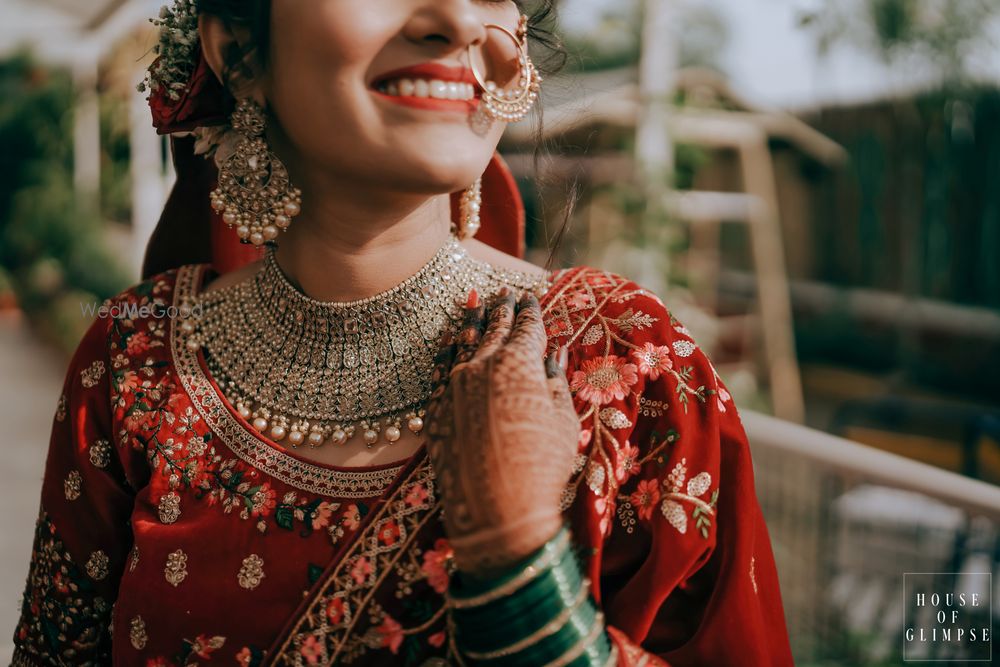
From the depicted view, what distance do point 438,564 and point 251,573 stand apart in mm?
251

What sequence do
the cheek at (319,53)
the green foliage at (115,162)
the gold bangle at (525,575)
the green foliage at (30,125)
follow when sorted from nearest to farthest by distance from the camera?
1. the gold bangle at (525,575)
2. the cheek at (319,53)
3. the green foliage at (115,162)
4. the green foliage at (30,125)

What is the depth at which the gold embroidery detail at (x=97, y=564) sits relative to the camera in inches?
51.5

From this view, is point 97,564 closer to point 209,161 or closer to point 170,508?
point 170,508

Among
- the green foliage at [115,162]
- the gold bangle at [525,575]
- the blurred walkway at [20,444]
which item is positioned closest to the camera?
the gold bangle at [525,575]

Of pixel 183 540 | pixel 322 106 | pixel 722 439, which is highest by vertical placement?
pixel 322 106

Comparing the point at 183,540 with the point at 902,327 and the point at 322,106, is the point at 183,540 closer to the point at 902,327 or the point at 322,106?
the point at 322,106

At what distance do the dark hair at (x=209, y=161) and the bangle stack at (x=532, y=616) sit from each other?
0.53 meters

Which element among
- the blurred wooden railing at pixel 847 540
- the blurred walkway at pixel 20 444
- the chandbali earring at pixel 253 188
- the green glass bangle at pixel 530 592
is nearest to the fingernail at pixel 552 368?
the green glass bangle at pixel 530 592

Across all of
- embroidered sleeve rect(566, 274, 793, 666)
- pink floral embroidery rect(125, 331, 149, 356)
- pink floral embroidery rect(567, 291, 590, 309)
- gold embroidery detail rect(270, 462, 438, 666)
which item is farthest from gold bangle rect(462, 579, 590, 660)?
pink floral embroidery rect(125, 331, 149, 356)

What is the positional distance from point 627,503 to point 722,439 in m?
0.15

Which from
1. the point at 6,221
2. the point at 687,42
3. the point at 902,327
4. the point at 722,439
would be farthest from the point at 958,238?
the point at 687,42

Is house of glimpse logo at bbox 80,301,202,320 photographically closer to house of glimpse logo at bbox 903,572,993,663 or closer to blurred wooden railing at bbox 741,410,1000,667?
blurred wooden railing at bbox 741,410,1000,667

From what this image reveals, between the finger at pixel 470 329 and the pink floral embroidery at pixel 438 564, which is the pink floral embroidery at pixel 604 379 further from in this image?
the pink floral embroidery at pixel 438 564

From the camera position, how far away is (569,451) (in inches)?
36.7
